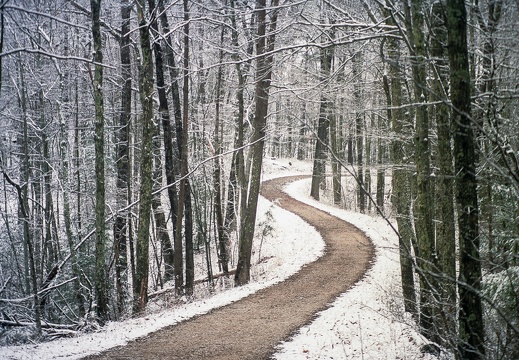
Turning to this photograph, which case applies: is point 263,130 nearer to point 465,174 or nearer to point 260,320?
point 260,320

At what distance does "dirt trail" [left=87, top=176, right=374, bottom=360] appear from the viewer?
720 centimetres

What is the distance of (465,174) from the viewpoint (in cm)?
353

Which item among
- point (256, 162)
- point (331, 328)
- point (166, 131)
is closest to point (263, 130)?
point (256, 162)

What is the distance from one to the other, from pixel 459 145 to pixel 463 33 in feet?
2.94

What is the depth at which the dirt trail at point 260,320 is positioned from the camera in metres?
7.20

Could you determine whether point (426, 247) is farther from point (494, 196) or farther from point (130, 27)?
point (130, 27)

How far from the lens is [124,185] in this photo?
621 inches

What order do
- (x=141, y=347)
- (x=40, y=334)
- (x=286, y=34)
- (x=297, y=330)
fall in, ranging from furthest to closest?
(x=286, y=34), (x=40, y=334), (x=297, y=330), (x=141, y=347)

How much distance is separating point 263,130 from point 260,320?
524 centimetres

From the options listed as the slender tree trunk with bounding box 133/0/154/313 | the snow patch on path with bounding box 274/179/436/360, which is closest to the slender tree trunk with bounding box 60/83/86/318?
the slender tree trunk with bounding box 133/0/154/313

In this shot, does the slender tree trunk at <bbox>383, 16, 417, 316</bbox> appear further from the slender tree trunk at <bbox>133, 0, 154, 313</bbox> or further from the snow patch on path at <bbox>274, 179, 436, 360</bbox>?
the slender tree trunk at <bbox>133, 0, 154, 313</bbox>

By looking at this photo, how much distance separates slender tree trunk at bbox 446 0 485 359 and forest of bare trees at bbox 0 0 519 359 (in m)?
0.01

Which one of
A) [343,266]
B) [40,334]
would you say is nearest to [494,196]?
[343,266]


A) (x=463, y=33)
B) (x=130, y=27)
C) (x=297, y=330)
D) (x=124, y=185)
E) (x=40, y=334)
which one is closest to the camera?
(x=463, y=33)
